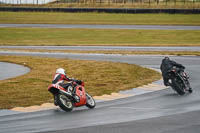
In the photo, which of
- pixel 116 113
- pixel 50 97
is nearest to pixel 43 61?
pixel 50 97

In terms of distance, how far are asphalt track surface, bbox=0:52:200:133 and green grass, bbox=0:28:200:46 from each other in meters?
28.4

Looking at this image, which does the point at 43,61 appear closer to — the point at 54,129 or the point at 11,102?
the point at 11,102

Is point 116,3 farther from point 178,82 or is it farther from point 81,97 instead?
point 81,97

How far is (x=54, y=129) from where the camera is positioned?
11281mm

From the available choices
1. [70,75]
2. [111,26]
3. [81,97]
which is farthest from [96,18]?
[81,97]

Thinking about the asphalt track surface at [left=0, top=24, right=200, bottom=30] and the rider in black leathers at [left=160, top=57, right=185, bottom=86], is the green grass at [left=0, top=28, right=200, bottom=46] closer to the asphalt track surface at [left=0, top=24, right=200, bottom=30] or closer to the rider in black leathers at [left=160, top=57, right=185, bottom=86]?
the asphalt track surface at [left=0, top=24, right=200, bottom=30]

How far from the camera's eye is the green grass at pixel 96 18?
60125 millimetres

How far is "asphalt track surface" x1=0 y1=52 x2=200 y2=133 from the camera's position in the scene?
11.3 m

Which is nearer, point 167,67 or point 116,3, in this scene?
point 167,67

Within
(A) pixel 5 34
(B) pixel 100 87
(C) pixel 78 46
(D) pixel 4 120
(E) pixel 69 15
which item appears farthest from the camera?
(E) pixel 69 15

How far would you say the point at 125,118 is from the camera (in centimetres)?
1256

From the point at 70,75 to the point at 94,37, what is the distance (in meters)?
27.0

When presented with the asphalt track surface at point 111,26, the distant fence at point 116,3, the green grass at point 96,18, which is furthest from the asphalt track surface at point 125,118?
the distant fence at point 116,3

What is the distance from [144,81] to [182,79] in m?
3.46
